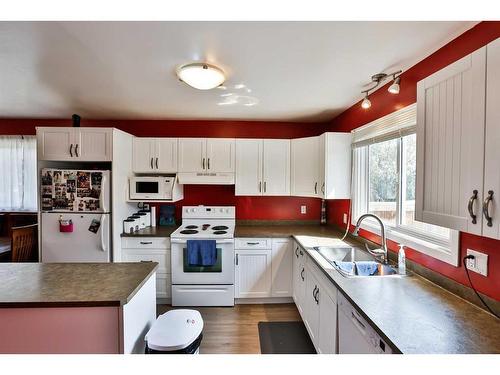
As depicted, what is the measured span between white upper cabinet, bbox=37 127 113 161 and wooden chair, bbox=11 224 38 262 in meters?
0.94

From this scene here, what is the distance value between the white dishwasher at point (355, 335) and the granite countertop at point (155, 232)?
2.08 metres

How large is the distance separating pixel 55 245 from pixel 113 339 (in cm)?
199

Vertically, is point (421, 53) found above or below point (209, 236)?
above

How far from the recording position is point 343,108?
2.78 meters

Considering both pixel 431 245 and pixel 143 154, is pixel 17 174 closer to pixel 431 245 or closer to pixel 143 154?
pixel 143 154

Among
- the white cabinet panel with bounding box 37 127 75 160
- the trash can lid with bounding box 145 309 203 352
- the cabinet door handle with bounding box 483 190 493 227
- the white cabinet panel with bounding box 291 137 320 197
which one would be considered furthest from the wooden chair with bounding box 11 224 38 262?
the cabinet door handle with bounding box 483 190 493 227

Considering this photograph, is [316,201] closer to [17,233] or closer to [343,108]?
[343,108]

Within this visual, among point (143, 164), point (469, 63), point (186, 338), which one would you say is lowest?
point (186, 338)

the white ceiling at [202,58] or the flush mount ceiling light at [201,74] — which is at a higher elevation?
the white ceiling at [202,58]

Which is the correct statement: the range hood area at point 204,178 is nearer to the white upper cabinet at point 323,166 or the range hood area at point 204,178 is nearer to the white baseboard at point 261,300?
the white upper cabinet at point 323,166

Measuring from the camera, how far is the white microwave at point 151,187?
2.91 meters

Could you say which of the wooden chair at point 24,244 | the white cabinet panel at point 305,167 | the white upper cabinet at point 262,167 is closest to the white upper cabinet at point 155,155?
the white upper cabinet at point 262,167

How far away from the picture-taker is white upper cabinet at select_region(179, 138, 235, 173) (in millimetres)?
3098
